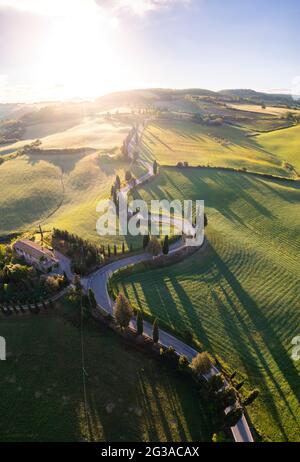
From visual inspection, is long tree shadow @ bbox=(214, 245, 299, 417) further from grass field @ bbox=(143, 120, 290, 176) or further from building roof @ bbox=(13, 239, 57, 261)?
grass field @ bbox=(143, 120, 290, 176)

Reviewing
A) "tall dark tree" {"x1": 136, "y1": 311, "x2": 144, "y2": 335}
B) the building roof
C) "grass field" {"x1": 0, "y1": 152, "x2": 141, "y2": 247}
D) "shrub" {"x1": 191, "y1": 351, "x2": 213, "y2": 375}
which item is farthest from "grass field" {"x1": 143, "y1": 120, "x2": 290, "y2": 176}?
"shrub" {"x1": 191, "y1": 351, "x2": 213, "y2": 375}

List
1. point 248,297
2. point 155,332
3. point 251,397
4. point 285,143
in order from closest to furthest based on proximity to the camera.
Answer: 1. point 251,397
2. point 155,332
3. point 248,297
4. point 285,143

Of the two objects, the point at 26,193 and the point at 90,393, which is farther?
the point at 26,193

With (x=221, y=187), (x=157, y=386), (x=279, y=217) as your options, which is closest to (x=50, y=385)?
(x=157, y=386)

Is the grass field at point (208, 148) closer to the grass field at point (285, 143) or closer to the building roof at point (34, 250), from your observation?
the grass field at point (285, 143)

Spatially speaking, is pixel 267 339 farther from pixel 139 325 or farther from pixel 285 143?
pixel 285 143

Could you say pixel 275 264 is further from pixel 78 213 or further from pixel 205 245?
pixel 78 213

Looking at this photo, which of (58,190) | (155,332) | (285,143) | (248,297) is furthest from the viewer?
(285,143)

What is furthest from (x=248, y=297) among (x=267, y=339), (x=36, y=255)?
(x=36, y=255)
